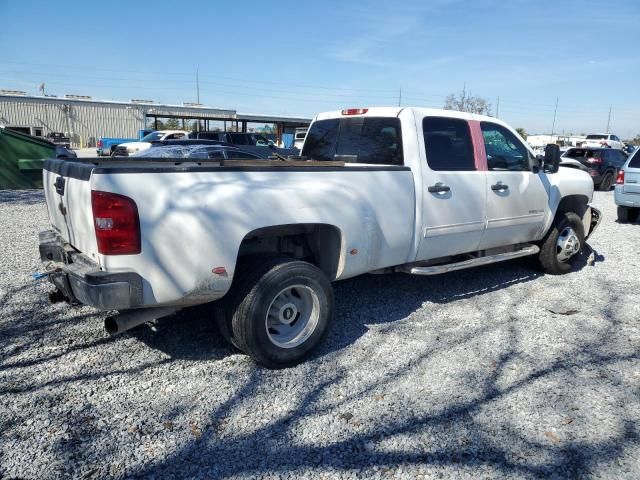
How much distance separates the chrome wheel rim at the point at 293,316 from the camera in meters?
3.84

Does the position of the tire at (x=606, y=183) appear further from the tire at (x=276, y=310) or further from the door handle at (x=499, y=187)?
the tire at (x=276, y=310)

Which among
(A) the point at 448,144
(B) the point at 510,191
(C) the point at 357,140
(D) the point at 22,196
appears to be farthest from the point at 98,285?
(D) the point at 22,196

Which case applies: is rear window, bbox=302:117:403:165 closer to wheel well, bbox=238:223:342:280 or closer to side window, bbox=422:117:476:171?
side window, bbox=422:117:476:171

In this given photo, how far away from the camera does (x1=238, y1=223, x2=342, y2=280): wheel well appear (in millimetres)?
3930

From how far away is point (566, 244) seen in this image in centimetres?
641

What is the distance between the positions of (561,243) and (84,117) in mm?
48665

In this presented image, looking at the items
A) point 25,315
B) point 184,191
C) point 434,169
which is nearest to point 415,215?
point 434,169

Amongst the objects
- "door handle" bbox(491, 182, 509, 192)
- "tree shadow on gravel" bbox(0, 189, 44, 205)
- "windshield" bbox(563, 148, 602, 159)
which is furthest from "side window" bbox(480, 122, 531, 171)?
"windshield" bbox(563, 148, 602, 159)

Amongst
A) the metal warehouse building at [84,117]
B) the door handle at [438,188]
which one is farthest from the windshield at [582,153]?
the metal warehouse building at [84,117]

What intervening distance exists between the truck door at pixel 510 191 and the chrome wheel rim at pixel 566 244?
63cm

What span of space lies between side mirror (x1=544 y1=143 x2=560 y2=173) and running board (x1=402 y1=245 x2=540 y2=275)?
37.7 inches

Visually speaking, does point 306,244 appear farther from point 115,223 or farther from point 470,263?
point 470,263

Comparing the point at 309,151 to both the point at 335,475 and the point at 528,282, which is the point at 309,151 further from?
the point at 335,475

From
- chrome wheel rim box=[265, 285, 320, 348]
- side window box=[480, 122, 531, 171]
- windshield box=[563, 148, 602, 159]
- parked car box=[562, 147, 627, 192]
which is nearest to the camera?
chrome wheel rim box=[265, 285, 320, 348]
